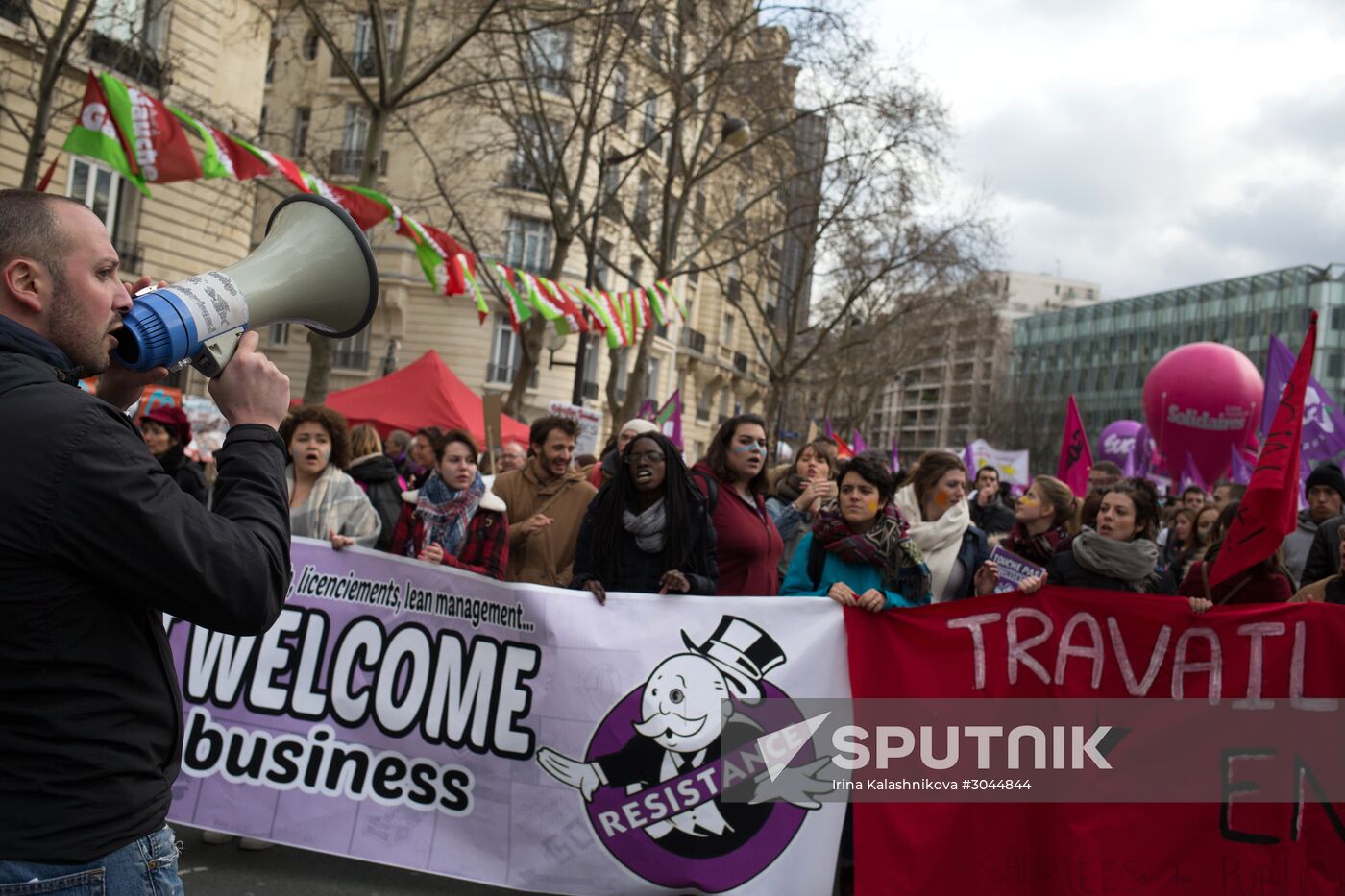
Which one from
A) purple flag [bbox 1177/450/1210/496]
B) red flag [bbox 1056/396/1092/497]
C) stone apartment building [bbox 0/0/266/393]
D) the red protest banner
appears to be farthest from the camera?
purple flag [bbox 1177/450/1210/496]

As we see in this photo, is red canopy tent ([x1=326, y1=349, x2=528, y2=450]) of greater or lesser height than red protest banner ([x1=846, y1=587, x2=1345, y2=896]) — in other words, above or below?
above

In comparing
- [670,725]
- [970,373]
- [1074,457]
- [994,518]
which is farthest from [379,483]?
[970,373]

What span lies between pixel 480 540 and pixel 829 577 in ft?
5.47

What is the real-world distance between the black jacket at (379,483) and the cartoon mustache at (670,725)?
2.25 m

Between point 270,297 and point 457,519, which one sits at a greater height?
point 270,297

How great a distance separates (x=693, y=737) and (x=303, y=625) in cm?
160

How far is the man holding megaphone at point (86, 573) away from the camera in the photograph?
154 cm

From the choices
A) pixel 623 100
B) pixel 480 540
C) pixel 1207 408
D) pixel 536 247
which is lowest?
pixel 480 540

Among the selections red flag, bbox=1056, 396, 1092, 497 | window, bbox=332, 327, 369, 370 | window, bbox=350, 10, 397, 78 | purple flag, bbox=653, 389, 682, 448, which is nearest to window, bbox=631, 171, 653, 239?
window, bbox=350, 10, 397, 78

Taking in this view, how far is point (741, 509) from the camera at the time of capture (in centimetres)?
537

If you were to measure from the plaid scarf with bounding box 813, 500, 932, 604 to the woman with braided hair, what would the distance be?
0.57 m

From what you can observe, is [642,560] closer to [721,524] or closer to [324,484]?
[721,524]

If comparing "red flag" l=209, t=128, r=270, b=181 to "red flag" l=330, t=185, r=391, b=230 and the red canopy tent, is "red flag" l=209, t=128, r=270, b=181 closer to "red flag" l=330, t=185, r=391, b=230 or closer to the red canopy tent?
"red flag" l=330, t=185, r=391, b=230

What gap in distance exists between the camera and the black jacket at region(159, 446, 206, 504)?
6.45 metres
